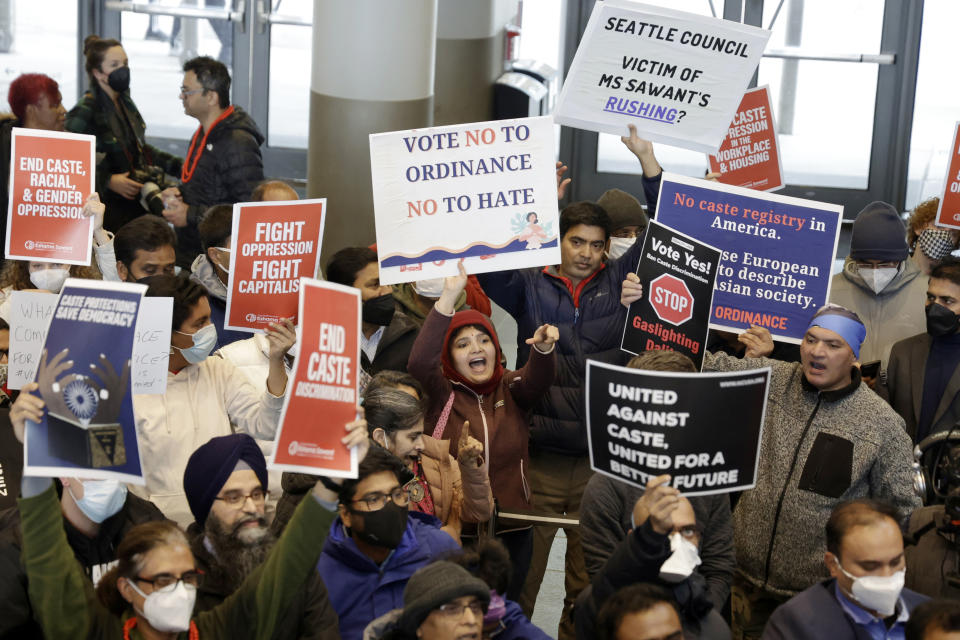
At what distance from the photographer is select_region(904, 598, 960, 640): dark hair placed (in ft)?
12.2

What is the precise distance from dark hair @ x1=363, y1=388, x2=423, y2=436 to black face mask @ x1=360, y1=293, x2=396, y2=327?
975mm

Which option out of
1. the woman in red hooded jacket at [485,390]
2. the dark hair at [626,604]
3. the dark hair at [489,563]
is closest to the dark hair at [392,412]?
the woman in red hooded jacket at [485,390]

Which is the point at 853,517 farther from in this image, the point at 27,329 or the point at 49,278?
the point at 49,278

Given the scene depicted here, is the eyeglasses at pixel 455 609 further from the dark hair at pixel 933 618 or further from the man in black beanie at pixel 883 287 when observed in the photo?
the man in black beanie at pixel 883 287

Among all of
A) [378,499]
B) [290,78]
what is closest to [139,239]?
[378,499]

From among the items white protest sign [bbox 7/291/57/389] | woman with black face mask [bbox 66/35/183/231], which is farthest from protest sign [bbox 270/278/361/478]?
woman with black face mask [bbox 66/35/183/231]

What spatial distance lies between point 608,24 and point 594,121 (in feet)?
1.47

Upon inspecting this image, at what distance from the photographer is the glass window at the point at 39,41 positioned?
14.4 meters

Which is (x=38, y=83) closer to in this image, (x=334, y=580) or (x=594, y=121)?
(x=594, y=121)

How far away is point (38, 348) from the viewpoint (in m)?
5.07

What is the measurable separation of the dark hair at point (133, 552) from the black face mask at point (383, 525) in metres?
0.67

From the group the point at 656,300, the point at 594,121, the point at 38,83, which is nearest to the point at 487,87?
the point at 38,83

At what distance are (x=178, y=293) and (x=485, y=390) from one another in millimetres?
1295

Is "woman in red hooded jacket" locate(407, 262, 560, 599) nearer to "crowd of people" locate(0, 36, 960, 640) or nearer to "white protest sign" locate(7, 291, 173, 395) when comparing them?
"crowd of people" locate(0, 36, 960, 640)
